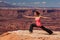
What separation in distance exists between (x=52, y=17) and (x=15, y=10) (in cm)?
1048

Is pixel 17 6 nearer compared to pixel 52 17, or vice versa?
pixel 52 17

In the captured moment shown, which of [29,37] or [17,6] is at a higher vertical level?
[29,37]

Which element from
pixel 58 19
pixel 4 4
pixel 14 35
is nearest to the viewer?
pixel 14 35

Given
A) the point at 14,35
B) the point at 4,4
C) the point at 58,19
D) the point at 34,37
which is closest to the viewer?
the point at 34,37


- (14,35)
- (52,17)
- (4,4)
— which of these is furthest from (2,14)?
(14,35)

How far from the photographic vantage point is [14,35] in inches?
497

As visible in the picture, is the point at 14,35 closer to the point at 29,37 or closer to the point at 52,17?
the point at 29,37

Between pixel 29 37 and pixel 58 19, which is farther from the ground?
pixel 29 37

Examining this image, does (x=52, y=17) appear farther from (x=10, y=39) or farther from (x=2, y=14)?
(x=10, y=39)

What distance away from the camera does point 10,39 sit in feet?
40.3

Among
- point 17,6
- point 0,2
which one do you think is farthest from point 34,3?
point 0,2

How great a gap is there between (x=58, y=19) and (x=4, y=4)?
19.6m

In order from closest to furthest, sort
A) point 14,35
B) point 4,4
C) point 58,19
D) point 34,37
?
1. point 34,37
2. point 14,35
3. point 58,19
4. point 4,4

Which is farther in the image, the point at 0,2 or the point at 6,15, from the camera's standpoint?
the point at 0,2
